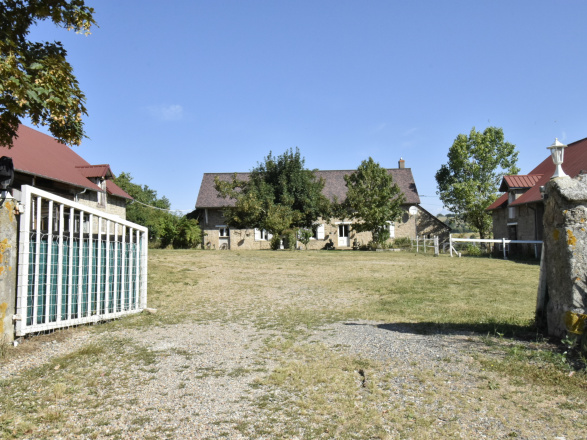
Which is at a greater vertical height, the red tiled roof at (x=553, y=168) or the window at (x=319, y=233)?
the red tiled roof at (x=553, y=168)

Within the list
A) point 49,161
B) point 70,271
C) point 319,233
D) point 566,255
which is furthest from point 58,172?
point 566,255

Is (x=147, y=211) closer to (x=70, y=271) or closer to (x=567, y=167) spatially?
(x=567, y=167)

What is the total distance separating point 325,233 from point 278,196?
597 centimetres

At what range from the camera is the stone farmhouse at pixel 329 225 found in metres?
34.4

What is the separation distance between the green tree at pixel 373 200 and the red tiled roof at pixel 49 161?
1641cm

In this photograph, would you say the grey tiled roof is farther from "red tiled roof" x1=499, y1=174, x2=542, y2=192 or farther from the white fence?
the white fence

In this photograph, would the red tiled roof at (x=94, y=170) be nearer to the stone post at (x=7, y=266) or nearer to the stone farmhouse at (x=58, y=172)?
the stone farmhouse at (x=58, y=172)

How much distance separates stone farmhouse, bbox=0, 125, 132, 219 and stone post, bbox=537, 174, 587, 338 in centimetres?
1871

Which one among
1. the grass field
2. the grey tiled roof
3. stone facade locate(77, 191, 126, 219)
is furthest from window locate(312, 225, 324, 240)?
the grass field

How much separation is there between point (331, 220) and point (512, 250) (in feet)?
45.6

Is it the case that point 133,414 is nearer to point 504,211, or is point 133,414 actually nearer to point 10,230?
point 10,230

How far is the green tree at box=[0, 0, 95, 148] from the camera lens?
7215 millimetres

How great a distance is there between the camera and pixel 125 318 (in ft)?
26.3

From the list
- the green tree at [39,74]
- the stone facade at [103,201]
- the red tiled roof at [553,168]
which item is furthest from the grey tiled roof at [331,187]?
the green tree at [39,74]
